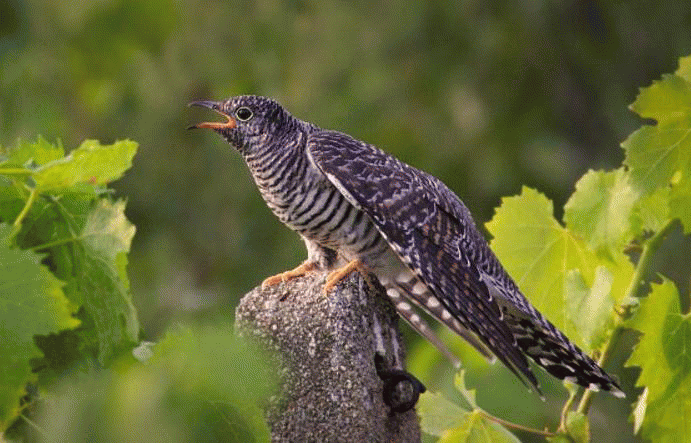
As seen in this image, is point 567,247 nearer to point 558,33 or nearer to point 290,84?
point 290,84

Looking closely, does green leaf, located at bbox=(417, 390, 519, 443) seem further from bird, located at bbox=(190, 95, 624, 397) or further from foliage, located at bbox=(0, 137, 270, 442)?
foliage, located at bbox=(0, 137, 270, 442)

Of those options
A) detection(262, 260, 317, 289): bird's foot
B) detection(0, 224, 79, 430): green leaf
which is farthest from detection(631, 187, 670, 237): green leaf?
detection(0, 224, 79, 430): green leaf

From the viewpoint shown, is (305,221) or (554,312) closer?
(554,312)

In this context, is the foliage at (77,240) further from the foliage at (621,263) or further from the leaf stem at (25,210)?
the foliage at (621,263)

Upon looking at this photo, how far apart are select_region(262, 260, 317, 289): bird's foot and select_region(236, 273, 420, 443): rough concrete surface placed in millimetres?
125

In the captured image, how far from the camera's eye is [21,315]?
5.18ft

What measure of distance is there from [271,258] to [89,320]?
9.02m

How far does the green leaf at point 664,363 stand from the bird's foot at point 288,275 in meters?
0.67

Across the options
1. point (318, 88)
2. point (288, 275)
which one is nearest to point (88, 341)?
point (288, 275)

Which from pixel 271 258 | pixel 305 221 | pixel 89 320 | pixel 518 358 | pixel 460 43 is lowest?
pixel 89 320

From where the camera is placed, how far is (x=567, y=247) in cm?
328

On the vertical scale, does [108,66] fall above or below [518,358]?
above

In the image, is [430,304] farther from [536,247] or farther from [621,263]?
[621,263]

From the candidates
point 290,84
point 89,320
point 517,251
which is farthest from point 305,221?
point 290,84
